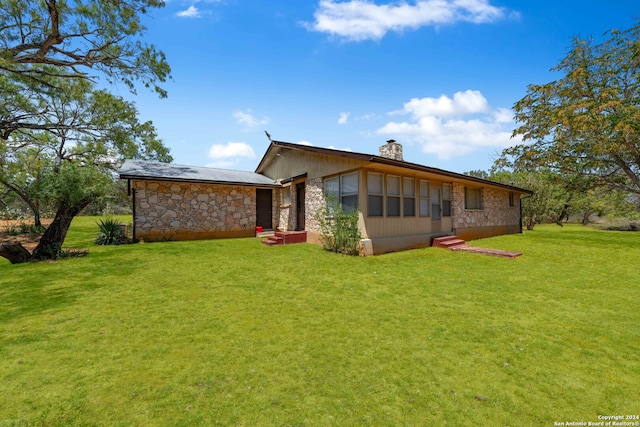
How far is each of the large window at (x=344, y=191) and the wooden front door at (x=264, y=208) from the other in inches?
209

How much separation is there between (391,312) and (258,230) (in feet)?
36.1

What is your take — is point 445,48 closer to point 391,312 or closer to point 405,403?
point 391,312

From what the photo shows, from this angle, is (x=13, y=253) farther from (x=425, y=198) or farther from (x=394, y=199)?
(x=425, y=198)

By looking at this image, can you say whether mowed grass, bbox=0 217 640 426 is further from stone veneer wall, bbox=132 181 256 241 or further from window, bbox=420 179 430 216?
stone veneer wall, bbox=132 181 256 241

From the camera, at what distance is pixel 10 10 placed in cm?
1024

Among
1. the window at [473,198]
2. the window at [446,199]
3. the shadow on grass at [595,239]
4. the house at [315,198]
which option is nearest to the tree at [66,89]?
the house at [315,198]

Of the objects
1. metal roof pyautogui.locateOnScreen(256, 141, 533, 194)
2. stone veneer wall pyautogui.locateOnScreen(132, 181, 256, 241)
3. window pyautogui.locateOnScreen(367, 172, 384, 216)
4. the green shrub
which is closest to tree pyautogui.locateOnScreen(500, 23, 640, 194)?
metal roof pyautogui.locateOnScreen(256, 141, 533, 194)

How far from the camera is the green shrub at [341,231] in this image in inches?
351

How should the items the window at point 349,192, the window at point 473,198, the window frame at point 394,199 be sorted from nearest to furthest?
the window at point 349,192
the window frame at point 394,199
the window at point 473,198

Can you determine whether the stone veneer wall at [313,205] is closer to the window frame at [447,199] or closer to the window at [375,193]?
the window at [375,193]

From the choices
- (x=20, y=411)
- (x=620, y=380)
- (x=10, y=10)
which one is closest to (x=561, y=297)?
(x=620, y=380)

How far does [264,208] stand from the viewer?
1497cm

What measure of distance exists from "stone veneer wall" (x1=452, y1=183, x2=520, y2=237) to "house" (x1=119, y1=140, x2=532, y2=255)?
0.16ft

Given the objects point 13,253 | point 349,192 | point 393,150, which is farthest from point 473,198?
point 13,253
